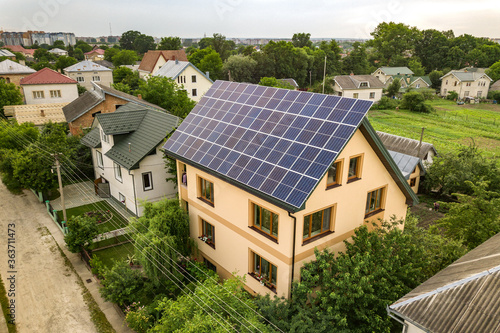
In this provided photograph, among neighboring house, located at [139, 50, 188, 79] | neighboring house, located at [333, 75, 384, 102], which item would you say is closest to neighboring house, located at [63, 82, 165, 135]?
neighboring house, located at [139, 50, 188, 79]

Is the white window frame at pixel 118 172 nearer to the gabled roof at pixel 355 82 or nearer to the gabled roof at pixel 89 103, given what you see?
the gabled roof at pixel 89 103

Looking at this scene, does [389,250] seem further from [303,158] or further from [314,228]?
[303,158]

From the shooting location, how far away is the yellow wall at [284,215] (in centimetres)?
1366

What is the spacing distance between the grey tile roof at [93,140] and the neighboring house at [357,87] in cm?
6350

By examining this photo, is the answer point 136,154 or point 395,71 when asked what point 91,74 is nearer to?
point 136,154

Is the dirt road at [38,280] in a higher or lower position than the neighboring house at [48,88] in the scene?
lower

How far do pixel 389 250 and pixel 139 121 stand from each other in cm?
2144

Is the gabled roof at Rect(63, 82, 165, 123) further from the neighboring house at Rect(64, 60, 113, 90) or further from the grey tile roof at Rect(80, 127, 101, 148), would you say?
the neighboring house at Rect(64, 60, 113, 90)

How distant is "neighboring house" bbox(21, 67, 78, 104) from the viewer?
53.9 metres

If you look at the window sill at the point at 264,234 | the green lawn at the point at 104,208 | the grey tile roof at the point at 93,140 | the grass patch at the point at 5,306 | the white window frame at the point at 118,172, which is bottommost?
the grass patch at the point at 5,306

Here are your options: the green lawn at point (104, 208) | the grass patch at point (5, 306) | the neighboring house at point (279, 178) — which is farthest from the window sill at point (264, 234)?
the green lawn at point (104, 208)

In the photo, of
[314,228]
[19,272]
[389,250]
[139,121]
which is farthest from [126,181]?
[389,250]

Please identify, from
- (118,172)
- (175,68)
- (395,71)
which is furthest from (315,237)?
(395,71)

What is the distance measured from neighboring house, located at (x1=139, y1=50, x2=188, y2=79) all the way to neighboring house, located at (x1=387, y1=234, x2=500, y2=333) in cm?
8155
